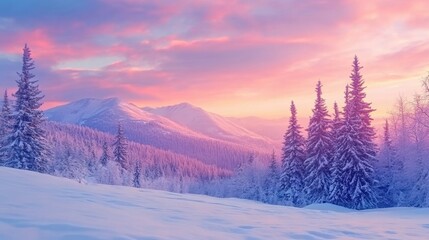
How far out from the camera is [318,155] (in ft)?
129

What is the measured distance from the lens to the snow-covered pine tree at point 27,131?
34.2 meters

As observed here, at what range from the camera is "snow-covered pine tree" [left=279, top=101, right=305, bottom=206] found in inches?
1670

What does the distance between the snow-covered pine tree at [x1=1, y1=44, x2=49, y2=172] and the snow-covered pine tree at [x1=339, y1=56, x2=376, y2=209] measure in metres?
Answer: 26.2

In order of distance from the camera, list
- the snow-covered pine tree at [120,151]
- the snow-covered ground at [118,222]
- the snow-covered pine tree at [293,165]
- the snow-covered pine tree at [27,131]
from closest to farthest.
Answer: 1. the snow-covered ground at [118,222]
2. the snow-covered pine tree at [27,131]
3. the snow-covered pine tree at [293,165]
4. the snow-covered pine tree at [120,151]

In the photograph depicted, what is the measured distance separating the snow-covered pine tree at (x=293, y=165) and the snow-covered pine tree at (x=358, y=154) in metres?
6.84

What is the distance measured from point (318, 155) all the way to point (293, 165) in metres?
4.30

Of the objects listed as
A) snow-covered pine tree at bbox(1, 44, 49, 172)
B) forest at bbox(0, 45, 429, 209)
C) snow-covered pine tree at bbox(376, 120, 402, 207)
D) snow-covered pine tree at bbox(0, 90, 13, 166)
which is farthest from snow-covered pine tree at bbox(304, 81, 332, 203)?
snow-covered pine tree at bbox(0, 90, 13, 166)

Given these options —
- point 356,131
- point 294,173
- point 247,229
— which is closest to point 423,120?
point 356,131

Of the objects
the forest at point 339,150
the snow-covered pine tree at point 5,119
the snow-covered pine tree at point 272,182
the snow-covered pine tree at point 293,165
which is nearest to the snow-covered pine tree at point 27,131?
the forest at point 339,150

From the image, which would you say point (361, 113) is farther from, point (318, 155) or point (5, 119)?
point (5, 119)

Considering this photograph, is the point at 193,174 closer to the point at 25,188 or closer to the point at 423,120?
the point at 423,120

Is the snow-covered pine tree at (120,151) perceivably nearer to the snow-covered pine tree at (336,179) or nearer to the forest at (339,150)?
the forest at (339,150)

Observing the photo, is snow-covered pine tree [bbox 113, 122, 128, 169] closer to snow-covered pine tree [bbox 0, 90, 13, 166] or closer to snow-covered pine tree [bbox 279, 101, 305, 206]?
snow-covered pine tree [bbox 0, 90, 13, 166]

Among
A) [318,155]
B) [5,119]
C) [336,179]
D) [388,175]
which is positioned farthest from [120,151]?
[388,175]
